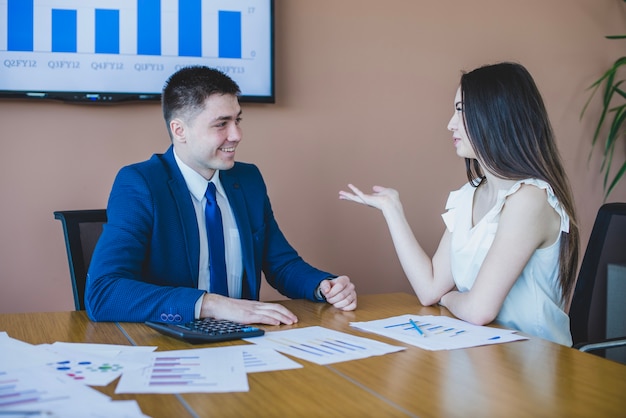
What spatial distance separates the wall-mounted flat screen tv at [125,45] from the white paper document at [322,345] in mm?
1516

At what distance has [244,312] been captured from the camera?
1771mm

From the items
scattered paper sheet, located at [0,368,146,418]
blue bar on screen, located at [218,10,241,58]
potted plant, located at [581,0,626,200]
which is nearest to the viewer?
scattered paper sheet, located at [0,368,146,418]

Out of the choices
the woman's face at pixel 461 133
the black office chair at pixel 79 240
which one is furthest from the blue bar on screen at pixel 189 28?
the woman's face at pixel 461 133

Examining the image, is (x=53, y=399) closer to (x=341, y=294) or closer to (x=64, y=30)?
(x=341, y=294)

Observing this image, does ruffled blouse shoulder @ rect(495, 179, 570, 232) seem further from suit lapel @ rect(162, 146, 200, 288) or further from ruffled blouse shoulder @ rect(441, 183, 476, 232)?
suit lapel @ rect(162, 146, 200, 288)

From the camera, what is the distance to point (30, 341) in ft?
5.13

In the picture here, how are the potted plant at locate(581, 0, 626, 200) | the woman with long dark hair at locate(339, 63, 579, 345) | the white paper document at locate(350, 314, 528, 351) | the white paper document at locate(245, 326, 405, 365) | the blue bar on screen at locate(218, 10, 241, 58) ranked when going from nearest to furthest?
the white paper document at locate(245, 326, 405, 365)
the white paper document at locate(350, 314, 528, 351)
the woman with long dark hair at locate(339, 63, 579, 345)
the blue bar on screen at locate(218, 10, 241, 58)
the potted plant at locate(581, 0, 626, 200)

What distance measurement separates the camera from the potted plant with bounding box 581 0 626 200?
350cm

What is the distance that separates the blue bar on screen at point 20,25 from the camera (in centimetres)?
264

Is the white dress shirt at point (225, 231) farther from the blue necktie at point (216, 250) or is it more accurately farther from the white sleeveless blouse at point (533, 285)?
the white sleeveless blouse at point (533, 285)

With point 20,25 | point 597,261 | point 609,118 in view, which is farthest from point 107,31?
point 609,118

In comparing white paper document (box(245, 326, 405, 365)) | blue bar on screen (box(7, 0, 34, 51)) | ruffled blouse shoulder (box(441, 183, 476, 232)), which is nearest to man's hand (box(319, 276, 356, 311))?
white paper document (box(245, 326, 405, 365))

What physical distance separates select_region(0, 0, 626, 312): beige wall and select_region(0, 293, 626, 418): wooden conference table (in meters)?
1.19

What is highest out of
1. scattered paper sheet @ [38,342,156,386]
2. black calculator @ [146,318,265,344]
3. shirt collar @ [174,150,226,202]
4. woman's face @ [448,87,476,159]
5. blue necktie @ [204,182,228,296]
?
woman's face @ [448,87,476,159]
